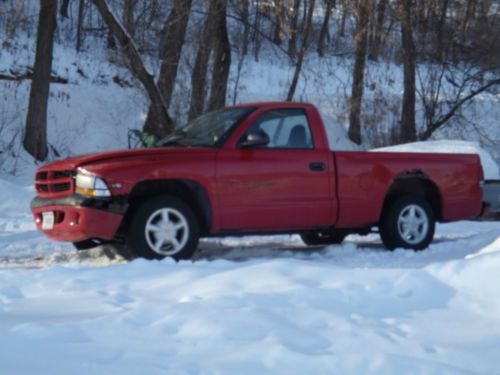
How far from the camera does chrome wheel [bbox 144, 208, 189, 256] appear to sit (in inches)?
299

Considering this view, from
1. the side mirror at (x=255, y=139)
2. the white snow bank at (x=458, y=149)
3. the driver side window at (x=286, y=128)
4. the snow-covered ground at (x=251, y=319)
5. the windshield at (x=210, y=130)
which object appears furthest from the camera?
the white snow bank at (x=458, y=149)

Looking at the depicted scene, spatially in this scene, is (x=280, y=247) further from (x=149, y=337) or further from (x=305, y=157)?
(x=149, y=337)

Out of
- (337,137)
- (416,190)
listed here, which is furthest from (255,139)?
(337,137)

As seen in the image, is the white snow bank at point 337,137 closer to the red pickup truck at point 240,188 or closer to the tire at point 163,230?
the red pickup truck at point 240,188

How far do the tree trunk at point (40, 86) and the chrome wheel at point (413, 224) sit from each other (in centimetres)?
1154

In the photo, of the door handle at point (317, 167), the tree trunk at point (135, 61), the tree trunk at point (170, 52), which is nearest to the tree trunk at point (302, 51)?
the tree trunk at point (170, 52)

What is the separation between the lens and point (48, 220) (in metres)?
7.78

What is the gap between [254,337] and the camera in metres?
4.48

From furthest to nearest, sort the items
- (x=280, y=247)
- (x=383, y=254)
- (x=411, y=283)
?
1. (x=280, y=247)
2. (x=383, y=254)
3. (x=411, y=283)

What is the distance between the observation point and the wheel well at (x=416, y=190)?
927 cm

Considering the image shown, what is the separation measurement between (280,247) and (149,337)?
5358 millimetres

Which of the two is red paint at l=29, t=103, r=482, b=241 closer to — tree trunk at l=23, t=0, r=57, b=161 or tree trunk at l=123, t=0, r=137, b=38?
tree trunk at l=123, t=0, r=137, b=38

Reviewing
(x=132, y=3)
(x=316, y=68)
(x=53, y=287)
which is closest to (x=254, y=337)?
(x=53, y=287)

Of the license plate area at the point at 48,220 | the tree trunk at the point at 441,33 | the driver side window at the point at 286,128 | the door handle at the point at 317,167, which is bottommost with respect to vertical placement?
the license plate area at the point at 48,220
